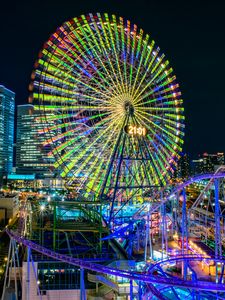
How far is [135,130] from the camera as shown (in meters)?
37.5

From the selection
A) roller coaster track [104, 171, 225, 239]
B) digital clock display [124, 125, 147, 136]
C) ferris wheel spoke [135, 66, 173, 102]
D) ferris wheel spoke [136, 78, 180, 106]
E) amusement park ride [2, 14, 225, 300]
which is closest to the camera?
roller coaster track [104, 171, 225, 239]

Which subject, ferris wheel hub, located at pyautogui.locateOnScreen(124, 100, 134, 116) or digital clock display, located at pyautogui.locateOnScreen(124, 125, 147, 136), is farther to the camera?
ferris wheel hub, located at pyautogui.locateOnScreen(124, 100, 134, 116)

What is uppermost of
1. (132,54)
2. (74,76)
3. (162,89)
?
(132,54)

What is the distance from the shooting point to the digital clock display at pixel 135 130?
3700 centimetres

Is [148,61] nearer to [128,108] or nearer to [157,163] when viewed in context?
[128,108]

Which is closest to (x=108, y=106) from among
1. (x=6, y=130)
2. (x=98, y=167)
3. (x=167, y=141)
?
(x=98, y=167)

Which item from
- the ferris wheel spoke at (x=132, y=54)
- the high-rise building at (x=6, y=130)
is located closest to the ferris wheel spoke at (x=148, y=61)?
the ferris wheel spoke at (x=132, y=54)

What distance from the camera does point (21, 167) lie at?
182m

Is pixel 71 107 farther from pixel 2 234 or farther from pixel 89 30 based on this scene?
pixel 2 234

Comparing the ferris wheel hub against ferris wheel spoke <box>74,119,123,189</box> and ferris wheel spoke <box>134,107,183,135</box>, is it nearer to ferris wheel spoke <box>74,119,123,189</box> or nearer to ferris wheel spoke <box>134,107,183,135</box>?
ferris wheel spoke <box>134,107,183,135</box>

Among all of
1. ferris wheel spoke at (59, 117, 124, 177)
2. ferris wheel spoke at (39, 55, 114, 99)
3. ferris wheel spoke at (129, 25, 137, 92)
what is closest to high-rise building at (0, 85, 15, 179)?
ferris wheel spoke at (129, 25, 137, 92)

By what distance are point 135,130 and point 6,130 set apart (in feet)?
524

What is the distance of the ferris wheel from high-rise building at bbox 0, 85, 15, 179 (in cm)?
14583

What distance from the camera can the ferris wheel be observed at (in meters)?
33.9
